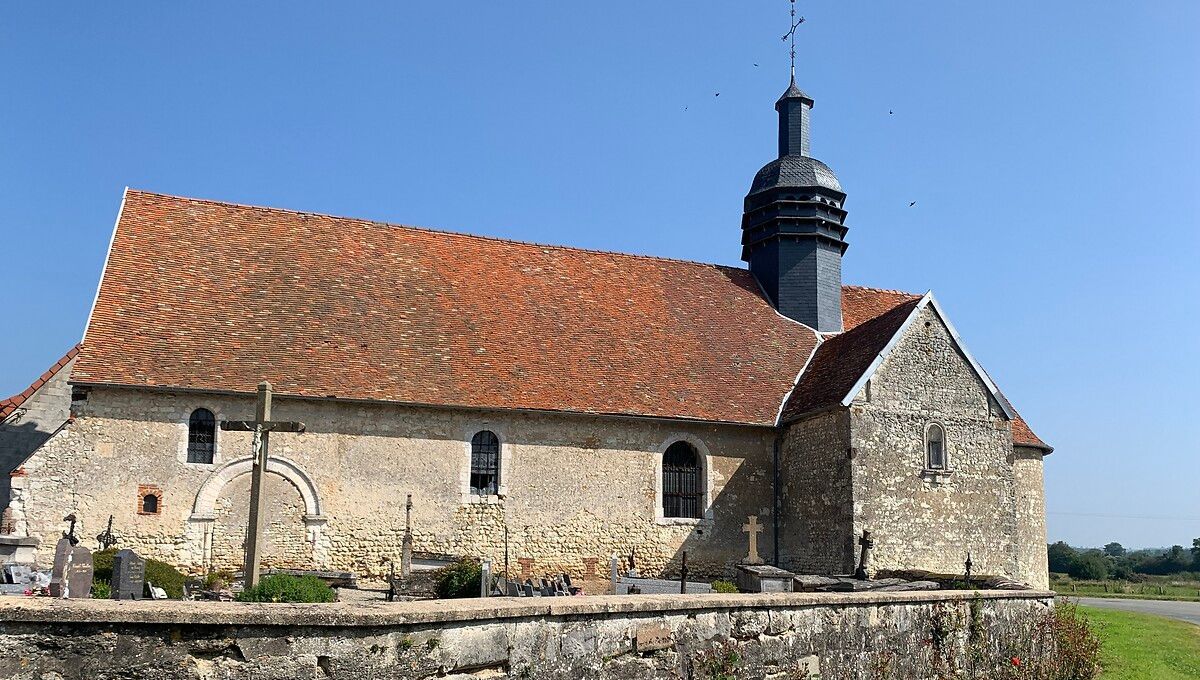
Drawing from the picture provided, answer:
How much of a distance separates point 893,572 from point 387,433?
30.2ft

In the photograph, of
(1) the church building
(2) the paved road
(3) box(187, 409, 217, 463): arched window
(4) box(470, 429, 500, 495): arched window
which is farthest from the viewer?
(2) the paved road

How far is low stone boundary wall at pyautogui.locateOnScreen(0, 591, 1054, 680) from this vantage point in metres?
4.71

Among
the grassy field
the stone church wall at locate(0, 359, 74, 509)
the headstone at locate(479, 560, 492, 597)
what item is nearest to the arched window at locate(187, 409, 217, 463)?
the stone church wall at locate(0, 359, 74, 509)

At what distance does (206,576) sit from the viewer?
1639 centimetres

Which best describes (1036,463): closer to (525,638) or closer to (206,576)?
(206,576)

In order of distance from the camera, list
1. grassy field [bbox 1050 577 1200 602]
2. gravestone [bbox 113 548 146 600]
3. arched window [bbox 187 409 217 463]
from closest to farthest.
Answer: gravestone [bbox 113 548 146 600]
arched window [bbox 187 409 217 463]
grassy field [bbox 1050 577 1200 602]

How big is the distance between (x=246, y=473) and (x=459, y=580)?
4.82 metres

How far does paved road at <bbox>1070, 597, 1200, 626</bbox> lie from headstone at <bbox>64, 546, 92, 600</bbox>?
79.2ft

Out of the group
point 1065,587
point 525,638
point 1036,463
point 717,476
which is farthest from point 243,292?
point 1065,587

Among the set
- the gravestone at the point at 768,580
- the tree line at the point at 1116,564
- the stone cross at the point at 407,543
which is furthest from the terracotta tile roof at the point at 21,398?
the tree line at the point at 1116,564

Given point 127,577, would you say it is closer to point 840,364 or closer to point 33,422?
point 33,422

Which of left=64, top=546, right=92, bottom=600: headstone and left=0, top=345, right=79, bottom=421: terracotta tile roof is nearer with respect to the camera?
left=64, top=546, right=92, bottom=600: headstone

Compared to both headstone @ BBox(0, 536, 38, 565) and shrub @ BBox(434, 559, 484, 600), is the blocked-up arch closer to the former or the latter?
headstone @ BBox(0, 536, 38, 565)

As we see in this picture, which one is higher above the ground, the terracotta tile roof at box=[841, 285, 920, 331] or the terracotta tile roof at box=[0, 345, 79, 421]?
the terracotta tile roof at box=[841, 285, 920, 331]
